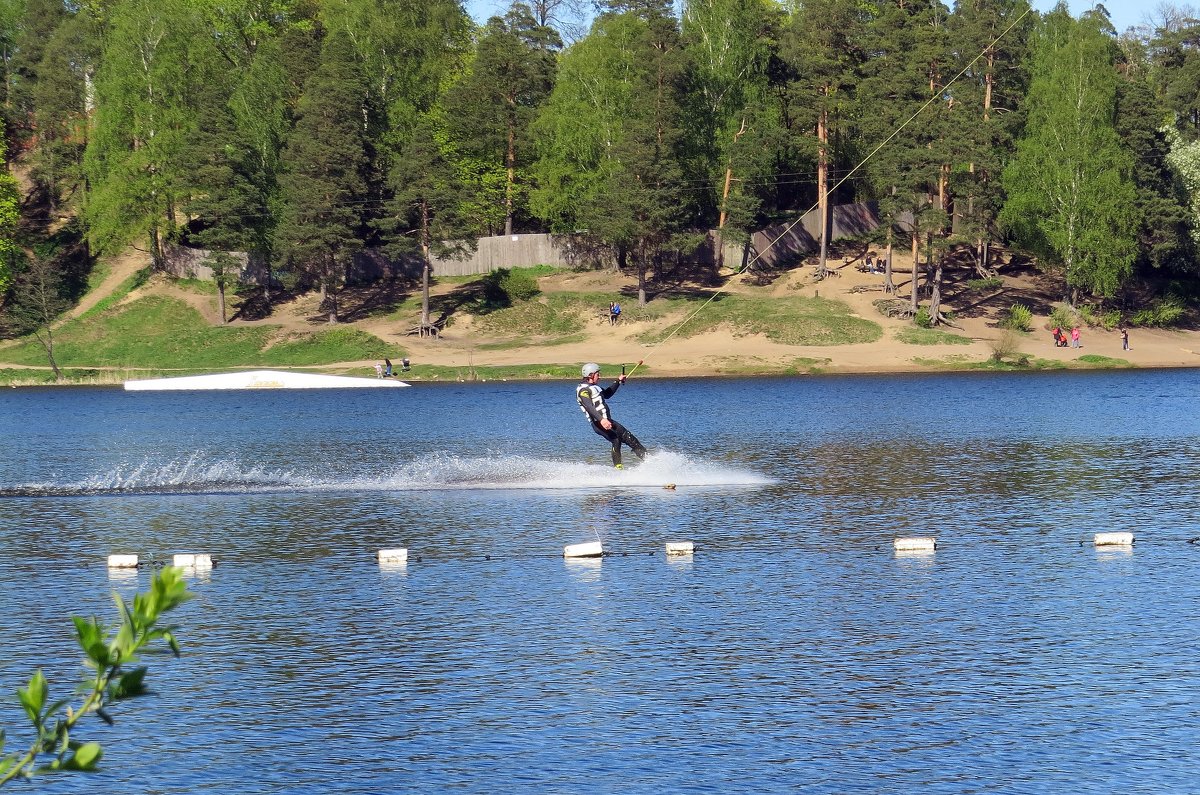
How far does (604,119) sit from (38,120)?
4489cm

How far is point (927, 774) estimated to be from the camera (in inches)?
575

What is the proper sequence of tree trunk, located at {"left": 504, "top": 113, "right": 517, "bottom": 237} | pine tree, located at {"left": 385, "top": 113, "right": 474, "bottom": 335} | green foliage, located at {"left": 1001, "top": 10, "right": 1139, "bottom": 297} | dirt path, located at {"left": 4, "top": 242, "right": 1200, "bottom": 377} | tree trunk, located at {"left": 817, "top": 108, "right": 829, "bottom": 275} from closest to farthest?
1. dirt path, located at {"left": 4, "top": 242, "right": 1200, "bottom": 377}
2. green foliage, located at {"left": 1001, "top": 10, "right": 1139, "bottom": 297}
3. pine tree, located at {"left": 385, "top": 113, "right": 474, "bottom": 335}
4. tree trunk, located at {"left": 817, "top": 108, "right": 829, "bottom": 275}
5. tree trunk, located at {"left": 504, "top": 113, "right": 517, "bottom": 237}

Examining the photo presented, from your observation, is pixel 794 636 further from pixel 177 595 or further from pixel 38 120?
pixel 38 120

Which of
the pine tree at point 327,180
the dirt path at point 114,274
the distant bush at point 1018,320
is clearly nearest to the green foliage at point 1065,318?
the distant bush at point 1018,320

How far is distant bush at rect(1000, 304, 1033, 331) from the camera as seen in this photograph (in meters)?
88.6

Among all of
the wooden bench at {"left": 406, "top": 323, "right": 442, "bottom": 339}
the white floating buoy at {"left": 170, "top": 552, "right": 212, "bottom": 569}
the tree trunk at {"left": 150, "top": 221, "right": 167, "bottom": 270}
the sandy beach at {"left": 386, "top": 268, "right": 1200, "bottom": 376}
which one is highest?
the tree trunk at {"left": 150, "top": 221, "right": 167, "bottom": 270}

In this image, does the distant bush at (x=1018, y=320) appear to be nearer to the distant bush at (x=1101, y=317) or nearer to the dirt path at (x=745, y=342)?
the dirt path at (x=745, y=342)

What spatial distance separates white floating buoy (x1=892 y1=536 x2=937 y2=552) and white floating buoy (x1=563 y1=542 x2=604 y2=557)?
5744 mm

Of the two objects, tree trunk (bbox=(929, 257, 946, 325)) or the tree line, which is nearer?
tree trunk (bbox=(929, 257, 946, 325))

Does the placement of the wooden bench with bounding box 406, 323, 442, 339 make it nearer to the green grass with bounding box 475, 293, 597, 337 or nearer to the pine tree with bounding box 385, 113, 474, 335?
the pine tree with bounding box 385, 113, 474, 335

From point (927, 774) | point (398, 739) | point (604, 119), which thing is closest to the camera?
point (927, 774)

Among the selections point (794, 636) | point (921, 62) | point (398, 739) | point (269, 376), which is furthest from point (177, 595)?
point (921, 62)

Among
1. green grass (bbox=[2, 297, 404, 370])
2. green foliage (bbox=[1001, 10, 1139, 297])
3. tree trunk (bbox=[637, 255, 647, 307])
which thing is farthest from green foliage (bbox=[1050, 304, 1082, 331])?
green grass (bbox=[2, 297, 404, 370])

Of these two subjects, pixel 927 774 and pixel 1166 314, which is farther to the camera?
pixel 1166 314
